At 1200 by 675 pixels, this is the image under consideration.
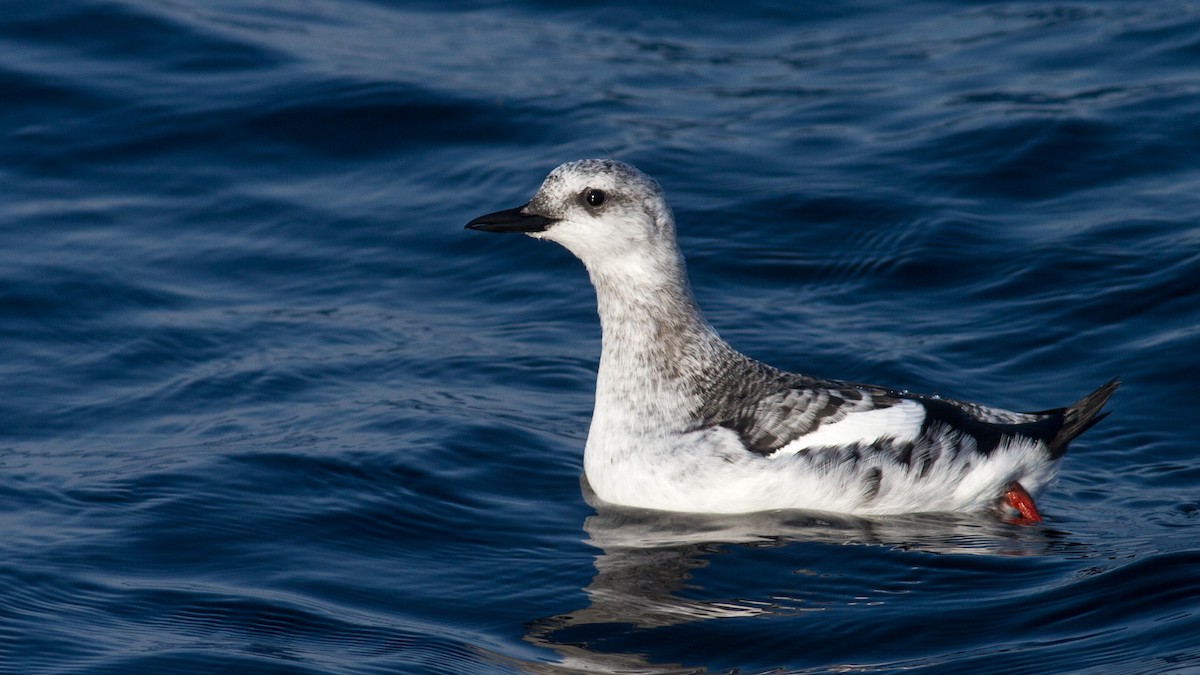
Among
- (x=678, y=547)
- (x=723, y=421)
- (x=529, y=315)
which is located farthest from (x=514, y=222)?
(x=529, y=315)

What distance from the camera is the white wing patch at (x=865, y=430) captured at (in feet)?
29.0

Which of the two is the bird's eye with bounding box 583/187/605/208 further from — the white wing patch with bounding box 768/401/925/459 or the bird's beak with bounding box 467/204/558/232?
the white wing patch with bounding box 768/401/925/459

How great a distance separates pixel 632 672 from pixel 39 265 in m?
7.34

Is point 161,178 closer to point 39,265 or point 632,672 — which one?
point 39,265

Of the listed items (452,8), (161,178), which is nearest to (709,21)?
(452,8)

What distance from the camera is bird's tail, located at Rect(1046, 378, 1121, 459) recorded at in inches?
366

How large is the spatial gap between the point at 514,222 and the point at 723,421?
165 cm

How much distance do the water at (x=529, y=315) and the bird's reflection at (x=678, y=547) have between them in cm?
3

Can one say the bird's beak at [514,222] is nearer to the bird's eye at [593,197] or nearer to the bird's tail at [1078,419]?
the bird's eye at [593,197]

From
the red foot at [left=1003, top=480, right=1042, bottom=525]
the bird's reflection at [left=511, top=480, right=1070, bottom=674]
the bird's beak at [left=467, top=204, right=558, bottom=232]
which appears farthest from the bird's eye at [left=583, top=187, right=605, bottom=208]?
the red foot at [left=1003, top=480, right=1042, bottom=525]

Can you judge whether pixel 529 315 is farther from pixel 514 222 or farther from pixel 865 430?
pixel 865 430

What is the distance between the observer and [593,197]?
9273mm

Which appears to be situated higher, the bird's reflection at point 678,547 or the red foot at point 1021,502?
the red foot at point 1021,502

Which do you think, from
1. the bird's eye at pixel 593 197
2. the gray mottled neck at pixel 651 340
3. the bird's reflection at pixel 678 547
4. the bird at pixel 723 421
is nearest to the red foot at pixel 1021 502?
the bird at pixel 723 421
